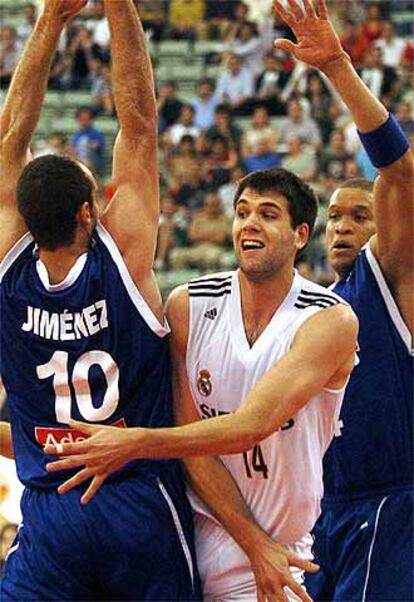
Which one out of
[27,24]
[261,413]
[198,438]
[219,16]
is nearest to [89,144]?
[219,16]

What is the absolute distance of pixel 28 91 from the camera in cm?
536

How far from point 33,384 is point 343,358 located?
46.7 inches

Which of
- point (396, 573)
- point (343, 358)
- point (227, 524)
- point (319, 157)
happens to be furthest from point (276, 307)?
point (319, 157)

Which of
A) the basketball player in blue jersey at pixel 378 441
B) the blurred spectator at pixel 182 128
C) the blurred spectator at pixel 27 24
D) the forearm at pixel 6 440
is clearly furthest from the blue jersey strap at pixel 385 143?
the blurred spectator at pixel 27 24

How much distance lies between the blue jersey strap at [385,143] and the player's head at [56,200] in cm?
127

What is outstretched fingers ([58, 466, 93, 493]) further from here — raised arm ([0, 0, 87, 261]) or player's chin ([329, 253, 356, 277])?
player's chin ([329, 253, 356, 277])

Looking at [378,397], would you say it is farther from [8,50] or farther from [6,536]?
[8,50]

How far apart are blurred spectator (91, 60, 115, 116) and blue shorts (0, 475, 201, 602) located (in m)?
15.4

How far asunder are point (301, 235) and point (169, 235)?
1151cm

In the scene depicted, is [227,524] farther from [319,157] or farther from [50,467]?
[319,157]

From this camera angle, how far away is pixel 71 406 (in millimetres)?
4910

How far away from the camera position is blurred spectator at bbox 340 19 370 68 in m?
19.1

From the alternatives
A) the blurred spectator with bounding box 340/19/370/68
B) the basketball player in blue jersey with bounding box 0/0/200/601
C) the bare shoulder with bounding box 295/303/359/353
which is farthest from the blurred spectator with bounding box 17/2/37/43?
the bare shoulder with bounding box 295/303/359/353

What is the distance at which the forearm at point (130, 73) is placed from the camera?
510cm
